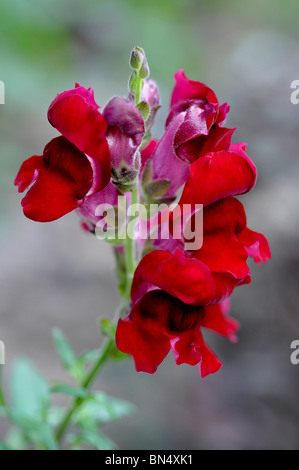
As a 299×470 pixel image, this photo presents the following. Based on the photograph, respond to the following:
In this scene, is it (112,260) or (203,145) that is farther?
(112,260)

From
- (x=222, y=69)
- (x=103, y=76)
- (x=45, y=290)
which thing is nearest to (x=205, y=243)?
(x=45, y=290)

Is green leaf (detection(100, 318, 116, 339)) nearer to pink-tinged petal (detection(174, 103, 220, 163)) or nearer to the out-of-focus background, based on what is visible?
pink-tinged petal (detection(174, 103, 220, 163))

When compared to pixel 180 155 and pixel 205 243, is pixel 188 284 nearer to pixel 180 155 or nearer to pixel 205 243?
pixel 205 243

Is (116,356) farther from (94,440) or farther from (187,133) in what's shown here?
(187,133)

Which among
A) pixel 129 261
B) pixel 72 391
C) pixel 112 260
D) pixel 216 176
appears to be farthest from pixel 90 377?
pixel 112 260

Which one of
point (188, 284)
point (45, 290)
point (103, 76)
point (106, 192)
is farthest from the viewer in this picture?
point (103, 76)

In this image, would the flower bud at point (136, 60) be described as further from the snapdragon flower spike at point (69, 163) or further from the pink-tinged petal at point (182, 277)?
the pink-tinged petal at point (182, 277)
